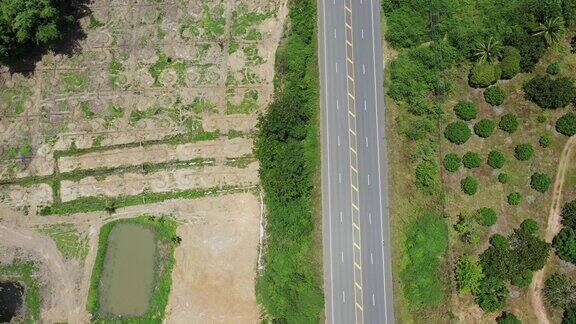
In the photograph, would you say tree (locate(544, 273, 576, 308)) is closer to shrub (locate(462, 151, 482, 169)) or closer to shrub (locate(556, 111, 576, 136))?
shrub (locate(462, 151, 482, 169))

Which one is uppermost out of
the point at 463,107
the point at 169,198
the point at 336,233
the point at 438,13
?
the point at 438,13

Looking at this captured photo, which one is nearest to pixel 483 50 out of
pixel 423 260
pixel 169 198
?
pixel 423 260

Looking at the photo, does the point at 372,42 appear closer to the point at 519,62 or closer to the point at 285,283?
the point at 519,62

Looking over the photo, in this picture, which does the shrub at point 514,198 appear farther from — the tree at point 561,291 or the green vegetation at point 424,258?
the tree at point 561,291

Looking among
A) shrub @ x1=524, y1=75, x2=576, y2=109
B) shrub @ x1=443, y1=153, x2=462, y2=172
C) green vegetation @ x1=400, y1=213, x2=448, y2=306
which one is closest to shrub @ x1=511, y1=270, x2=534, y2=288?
green vegetation @ x1=400, y1=213, x2=448, y2=306

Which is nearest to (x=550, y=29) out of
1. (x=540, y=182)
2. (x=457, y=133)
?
(x=457, y=133)
